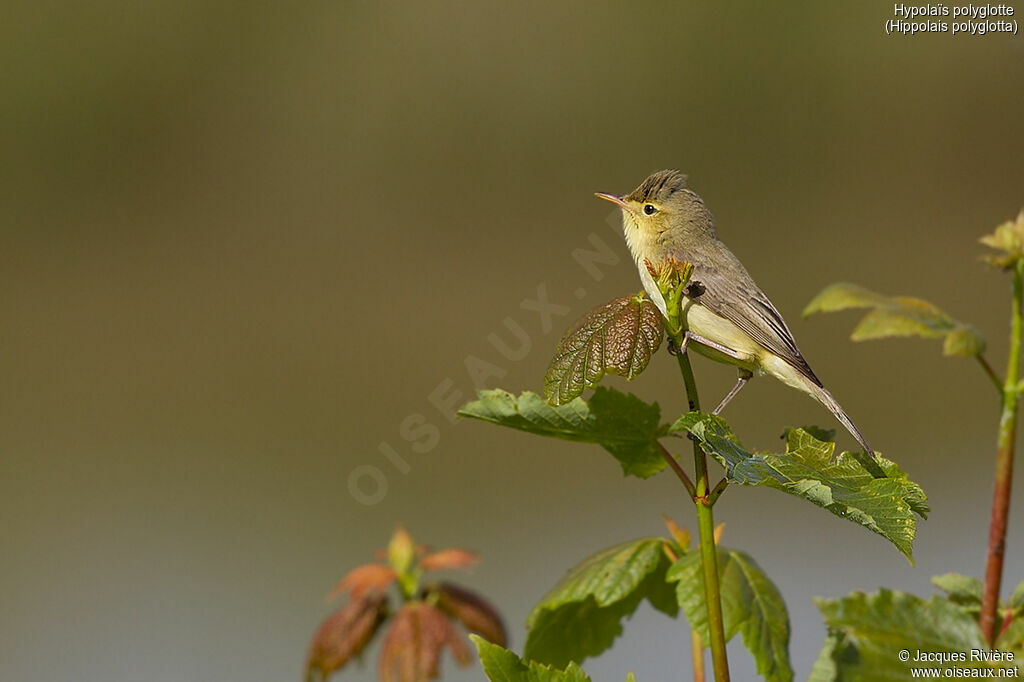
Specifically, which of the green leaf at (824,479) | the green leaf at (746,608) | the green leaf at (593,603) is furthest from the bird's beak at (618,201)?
the green leaf at (824,479)

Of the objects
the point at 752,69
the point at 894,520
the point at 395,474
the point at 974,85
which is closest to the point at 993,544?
the point at 894,520

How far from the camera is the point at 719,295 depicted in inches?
146

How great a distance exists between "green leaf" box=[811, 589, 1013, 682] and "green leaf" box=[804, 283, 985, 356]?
0.84ft

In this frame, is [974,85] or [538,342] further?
[974,85]

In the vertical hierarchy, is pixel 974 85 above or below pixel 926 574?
above

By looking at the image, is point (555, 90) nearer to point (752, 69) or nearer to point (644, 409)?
point (752, 69)

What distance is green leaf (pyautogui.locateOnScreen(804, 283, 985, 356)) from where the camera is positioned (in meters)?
1.11

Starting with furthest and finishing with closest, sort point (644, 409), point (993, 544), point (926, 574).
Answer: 1. point (926, 574)
2. point (644, 409)
3. point (993, 544)

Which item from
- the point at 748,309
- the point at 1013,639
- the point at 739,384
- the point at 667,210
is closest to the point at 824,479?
the point at 1013,639

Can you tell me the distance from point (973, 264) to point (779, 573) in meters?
6.88

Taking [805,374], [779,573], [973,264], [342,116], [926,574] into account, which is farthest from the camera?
[342,116]

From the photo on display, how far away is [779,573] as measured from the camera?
698 centimetres

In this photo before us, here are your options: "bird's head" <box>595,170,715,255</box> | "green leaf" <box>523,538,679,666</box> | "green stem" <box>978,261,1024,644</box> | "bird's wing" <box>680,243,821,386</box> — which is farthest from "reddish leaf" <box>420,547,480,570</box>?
"bird's head" <box>595,170,715,255</box>

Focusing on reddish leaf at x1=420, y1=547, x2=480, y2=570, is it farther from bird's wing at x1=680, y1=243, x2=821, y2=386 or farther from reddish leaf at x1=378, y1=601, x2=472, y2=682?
bird's wing at x1=680, y1=243, x2=821, y2=386
